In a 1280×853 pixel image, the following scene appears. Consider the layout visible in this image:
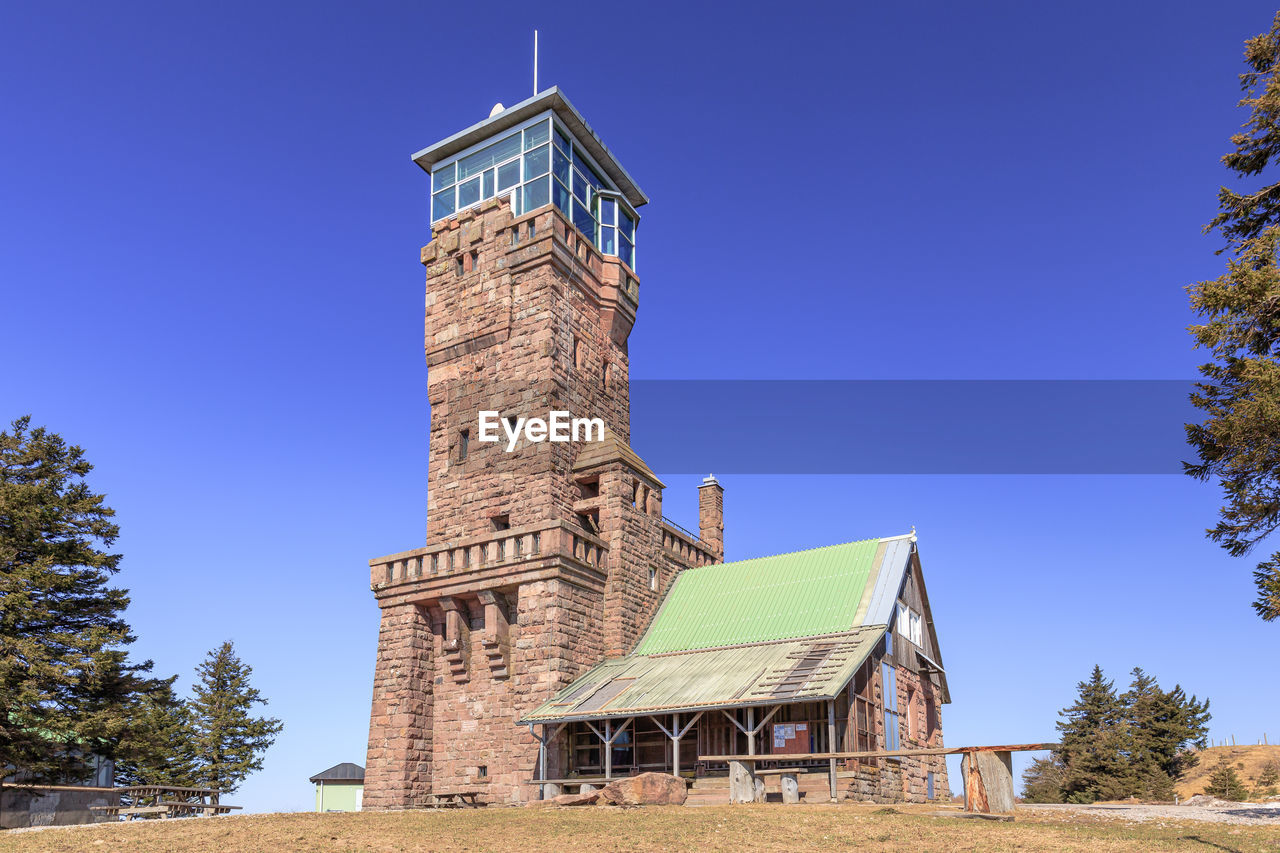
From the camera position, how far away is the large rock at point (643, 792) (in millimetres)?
20562

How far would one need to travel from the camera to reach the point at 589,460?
33.1 metres

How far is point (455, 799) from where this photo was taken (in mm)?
28766

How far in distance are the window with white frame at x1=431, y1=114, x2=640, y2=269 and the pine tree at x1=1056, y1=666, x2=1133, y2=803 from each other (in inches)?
1107

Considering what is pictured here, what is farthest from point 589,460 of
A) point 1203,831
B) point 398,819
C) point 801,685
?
point 1203,831

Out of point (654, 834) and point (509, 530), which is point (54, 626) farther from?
point (654, 834)

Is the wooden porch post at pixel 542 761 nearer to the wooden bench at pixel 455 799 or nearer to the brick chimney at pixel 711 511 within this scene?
the wooden bench at pixel 455 799

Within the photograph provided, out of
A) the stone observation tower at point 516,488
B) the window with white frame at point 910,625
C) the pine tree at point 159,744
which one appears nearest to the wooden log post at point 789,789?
the stone observation tower at point 516,488

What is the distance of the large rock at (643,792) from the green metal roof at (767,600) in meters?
8.19

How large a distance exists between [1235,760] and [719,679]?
51.8 metres

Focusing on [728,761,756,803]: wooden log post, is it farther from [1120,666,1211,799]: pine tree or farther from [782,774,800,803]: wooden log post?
[1120,666,1211,799]: pine tree

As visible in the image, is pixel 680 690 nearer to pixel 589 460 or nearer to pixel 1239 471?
pixel 589 460

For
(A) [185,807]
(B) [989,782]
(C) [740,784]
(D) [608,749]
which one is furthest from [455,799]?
(B) [989,782]

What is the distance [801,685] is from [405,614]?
13.7 meters

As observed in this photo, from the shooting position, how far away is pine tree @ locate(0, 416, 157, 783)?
2762 centimetres
